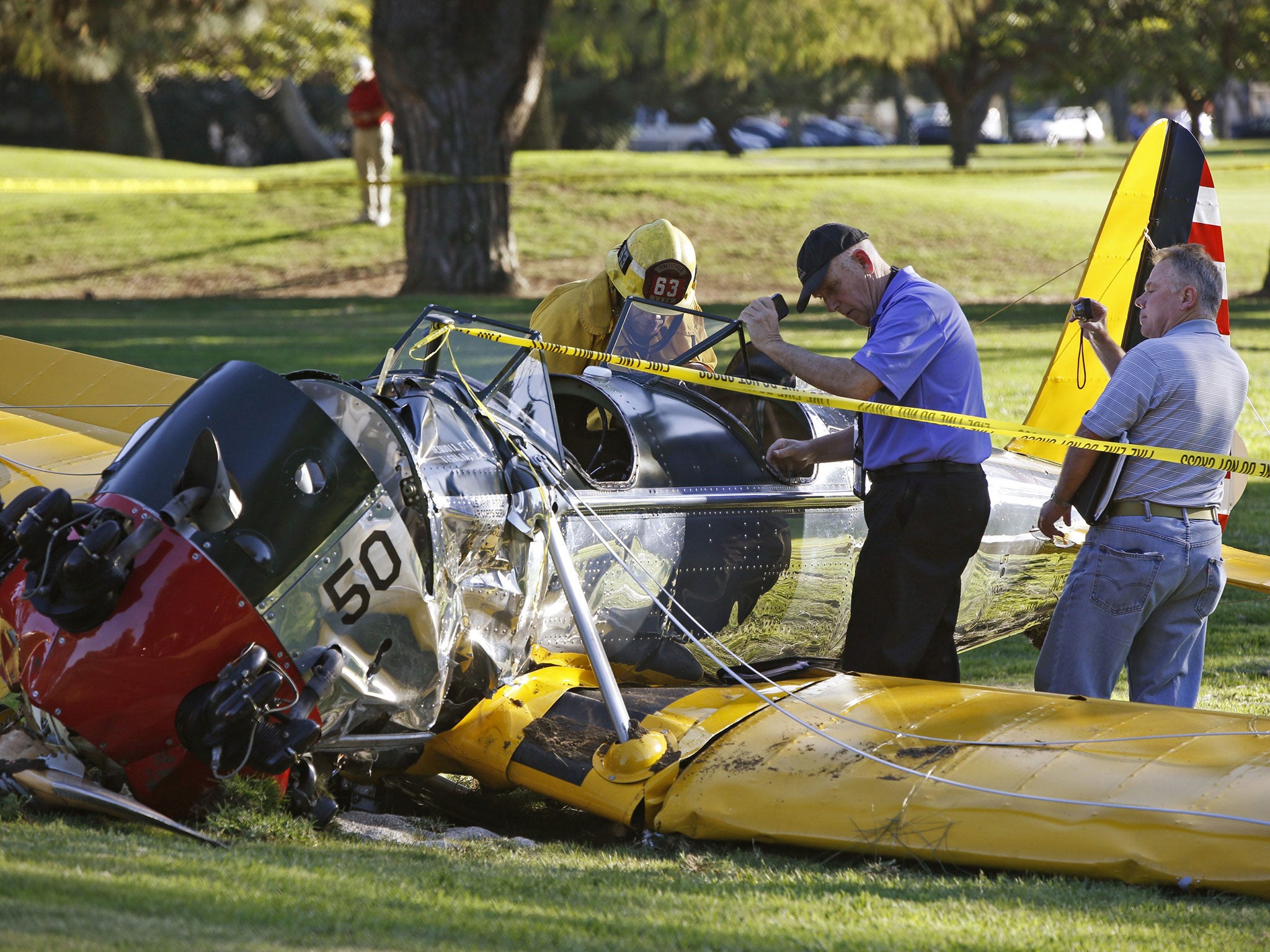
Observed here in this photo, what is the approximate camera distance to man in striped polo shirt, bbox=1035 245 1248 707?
5.17 m

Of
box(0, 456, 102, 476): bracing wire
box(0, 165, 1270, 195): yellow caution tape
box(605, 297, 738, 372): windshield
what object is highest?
box(0, 165, 1270, 195): yellow caution tape

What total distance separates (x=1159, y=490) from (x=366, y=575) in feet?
9.52

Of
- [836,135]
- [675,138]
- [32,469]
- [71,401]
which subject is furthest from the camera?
[836,135]

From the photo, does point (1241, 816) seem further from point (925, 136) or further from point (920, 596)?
point (925, 136)

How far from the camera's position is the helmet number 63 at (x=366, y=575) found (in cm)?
457

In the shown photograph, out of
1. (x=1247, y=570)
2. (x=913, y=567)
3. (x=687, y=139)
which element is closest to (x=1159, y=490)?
(x=913, y=567)

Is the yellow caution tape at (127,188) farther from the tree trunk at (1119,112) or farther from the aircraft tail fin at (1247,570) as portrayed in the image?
the tree trunk at (1119,112)

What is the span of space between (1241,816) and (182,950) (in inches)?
115

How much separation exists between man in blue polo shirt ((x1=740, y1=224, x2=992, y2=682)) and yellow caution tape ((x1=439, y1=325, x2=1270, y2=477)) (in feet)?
0.32

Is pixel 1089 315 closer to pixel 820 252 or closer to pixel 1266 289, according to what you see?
pixel 820 252

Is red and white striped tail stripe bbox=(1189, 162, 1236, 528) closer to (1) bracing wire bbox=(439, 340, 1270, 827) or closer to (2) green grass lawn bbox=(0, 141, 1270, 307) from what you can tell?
(1) bracing wire bbox=(439, 340, 1270, 827)

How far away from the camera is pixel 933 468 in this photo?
5508mm

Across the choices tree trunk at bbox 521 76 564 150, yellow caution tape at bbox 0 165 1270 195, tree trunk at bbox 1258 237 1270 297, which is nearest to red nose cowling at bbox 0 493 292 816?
yellow caution tape at bbox 0 165 1270 195

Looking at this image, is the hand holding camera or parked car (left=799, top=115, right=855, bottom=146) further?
parked car (left=799, top=115, right=855, bottom=146)
